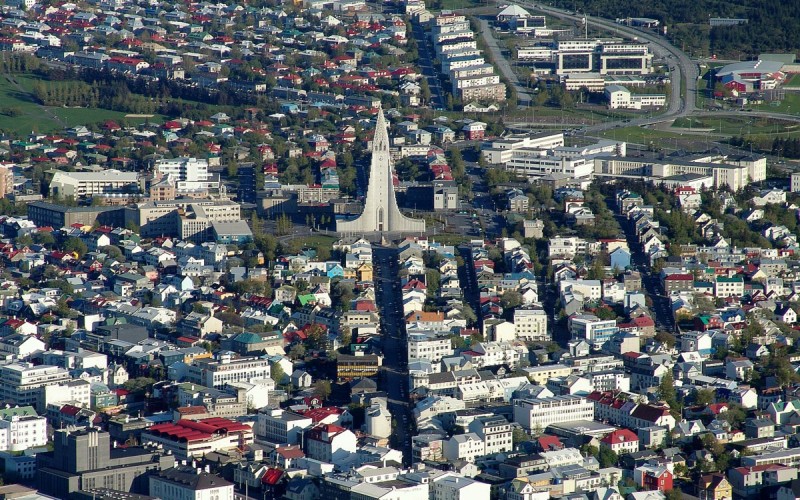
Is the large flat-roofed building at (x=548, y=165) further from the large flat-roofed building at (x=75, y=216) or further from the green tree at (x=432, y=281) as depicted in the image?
the green tree at (x=432, y=281)

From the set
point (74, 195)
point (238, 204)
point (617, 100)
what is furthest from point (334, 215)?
point (617, 100)

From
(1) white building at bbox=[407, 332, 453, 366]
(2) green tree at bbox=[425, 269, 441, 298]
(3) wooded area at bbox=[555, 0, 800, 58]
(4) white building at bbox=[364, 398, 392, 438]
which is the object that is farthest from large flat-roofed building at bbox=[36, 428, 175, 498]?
(3) wooded area at bbox=[555, 0, 800, 58]

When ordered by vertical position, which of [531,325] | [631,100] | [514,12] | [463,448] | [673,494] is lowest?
[673,494]

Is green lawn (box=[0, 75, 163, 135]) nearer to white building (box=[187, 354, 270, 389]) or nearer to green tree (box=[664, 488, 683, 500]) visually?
white building (box=[187, 354, 270, 389])

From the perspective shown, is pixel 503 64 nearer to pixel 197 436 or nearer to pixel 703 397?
pixel 703 397

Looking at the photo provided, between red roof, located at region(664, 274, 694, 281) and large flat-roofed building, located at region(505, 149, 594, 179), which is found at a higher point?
large flat-roofed building, located at region(505, 149, 594, 179)

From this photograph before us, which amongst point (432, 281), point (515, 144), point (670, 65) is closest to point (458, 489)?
point (432, 281)
